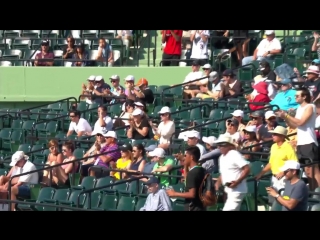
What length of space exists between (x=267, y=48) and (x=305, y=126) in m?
6.19

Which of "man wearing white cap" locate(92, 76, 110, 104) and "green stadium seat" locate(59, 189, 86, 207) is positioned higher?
"man wearing white cap" locate(92, 76, 110, 104)

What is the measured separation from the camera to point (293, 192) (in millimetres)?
10586

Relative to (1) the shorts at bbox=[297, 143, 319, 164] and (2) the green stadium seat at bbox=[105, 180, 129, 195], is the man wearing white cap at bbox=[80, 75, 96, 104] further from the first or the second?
(1) the shorts at bbox=[297, 143, 319, 164]

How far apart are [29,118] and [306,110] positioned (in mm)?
7969

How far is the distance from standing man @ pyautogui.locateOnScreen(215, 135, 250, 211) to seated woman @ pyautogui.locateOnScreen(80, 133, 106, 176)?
4185 mm

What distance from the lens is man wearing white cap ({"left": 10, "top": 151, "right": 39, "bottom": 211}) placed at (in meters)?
15.0

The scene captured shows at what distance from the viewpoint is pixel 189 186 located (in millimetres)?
11133

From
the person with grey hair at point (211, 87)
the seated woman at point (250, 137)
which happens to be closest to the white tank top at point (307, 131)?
the seated woman at point (250, 137)

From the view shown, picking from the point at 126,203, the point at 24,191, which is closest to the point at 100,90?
the point at 24,191

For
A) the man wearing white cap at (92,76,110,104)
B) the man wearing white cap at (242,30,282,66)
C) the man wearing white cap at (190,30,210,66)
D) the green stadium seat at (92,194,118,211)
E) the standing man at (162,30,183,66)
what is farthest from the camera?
the standing man at (162,30,183,66)

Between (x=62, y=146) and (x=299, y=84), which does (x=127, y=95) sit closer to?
(x=62, y=146)

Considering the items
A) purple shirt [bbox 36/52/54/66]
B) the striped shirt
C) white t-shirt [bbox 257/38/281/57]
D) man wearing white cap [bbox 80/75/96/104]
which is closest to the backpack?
the striped shirt

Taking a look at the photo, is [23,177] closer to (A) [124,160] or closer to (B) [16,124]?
(A) [124,160]
